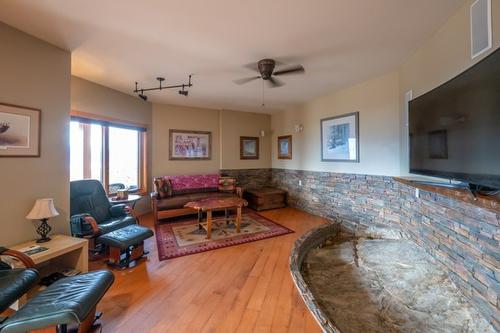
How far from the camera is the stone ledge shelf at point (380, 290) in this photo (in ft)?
6.04

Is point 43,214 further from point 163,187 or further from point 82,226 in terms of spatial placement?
point 163,187

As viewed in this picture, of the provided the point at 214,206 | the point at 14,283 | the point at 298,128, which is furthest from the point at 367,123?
the point at 14,283

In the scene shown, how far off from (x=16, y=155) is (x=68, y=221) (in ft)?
3.10

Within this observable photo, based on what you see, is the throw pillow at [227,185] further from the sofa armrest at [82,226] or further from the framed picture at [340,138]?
the sofa armrest at [82,226]

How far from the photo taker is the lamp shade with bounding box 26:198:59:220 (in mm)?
2211

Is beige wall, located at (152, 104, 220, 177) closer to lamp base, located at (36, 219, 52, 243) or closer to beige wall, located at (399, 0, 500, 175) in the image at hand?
lamp base, located at (36, 219, 52, 243)

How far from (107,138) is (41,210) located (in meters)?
2.35

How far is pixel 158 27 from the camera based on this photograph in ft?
7.38

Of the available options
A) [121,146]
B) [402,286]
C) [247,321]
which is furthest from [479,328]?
[121,146]

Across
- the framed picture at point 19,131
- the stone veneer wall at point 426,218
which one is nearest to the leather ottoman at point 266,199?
the stone veneer wall at point 426,218

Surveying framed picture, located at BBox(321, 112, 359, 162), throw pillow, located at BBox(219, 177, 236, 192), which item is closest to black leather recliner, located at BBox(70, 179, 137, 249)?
throw pillow, located at BBox(219, 177, 236, 192)

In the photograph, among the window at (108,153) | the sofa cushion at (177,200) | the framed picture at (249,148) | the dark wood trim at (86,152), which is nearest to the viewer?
the window at (108,153)

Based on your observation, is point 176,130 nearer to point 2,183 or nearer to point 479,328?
point 2,183

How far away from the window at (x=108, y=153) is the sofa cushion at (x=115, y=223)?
119 centimetres
